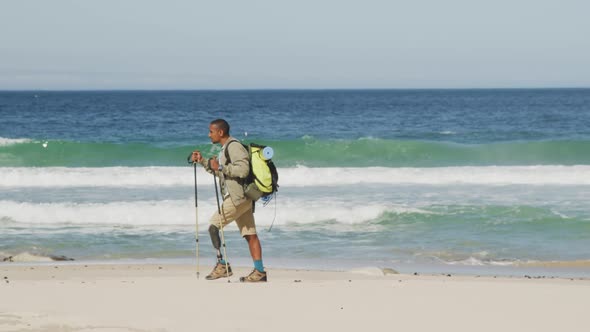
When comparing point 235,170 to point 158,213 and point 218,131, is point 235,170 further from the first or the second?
point 158,213

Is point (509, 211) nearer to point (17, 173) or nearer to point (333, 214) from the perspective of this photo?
point (333, 214)

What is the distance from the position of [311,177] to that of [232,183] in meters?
14.2

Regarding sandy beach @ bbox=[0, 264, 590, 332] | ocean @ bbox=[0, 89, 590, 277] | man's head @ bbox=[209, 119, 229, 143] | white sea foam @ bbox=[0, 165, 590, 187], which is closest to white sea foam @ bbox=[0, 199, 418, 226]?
ocean @ bbox=[0, 89, 590, 277]

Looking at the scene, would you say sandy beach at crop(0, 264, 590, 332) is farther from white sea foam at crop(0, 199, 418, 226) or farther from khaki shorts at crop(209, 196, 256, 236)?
white sea foam at crop(0, 199, 418, 226)

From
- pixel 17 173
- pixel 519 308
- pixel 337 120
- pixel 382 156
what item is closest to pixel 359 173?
pixel 382 156

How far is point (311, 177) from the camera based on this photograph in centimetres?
2175

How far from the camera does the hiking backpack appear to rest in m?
7.52

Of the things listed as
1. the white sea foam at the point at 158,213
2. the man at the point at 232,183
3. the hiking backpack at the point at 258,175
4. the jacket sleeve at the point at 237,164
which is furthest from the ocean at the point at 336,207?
the jacket sleeve at the point at 237,164

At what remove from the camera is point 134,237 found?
12891 millimetres

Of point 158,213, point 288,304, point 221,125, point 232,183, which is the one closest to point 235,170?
point 232,183

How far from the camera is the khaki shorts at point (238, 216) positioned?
25.1ft

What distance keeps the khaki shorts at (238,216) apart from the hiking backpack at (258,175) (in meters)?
0.17

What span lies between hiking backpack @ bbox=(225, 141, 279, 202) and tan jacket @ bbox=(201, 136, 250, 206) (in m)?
0.05

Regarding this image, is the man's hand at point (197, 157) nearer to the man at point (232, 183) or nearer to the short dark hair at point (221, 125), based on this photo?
the man at point (232, 183)
